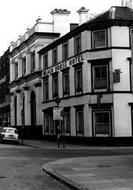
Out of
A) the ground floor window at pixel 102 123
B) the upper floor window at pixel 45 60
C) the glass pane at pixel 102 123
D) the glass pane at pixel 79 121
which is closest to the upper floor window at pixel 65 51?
the upper floor window at pixel 45 60

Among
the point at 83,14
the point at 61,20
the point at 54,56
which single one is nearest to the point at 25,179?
the point at 54,56

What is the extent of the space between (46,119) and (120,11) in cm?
1525

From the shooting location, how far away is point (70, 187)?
11945mm

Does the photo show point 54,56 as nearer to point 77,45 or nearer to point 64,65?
point 64,65

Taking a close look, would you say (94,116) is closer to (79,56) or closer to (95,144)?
(95,144)

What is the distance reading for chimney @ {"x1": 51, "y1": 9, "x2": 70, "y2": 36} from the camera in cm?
5126

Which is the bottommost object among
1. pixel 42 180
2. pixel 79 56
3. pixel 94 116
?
pixel 42 180

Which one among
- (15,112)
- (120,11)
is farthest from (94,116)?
(15,112)

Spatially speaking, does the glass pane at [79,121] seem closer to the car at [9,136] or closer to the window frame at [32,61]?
the car at [9,136]

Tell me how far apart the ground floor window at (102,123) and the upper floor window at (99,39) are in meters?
5.69

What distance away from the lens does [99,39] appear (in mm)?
35406

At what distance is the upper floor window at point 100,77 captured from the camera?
1363 inches

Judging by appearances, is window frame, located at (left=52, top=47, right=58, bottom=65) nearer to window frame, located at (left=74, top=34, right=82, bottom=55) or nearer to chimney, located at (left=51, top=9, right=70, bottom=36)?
window frame, located at (left=74, top=34, right=82, bottom=55)

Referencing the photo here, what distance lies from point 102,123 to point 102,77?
153 inches
